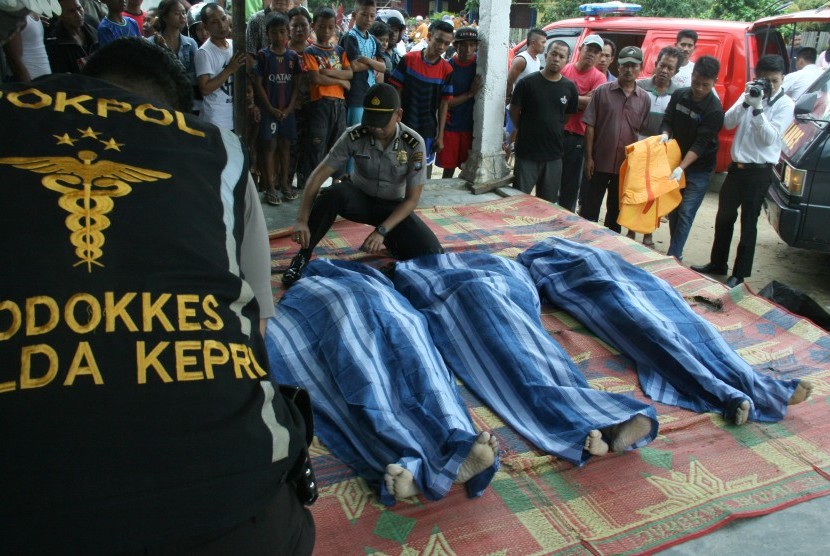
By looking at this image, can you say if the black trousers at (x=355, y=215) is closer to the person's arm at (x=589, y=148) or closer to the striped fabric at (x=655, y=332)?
the striped fabric at (x=655, y=332)

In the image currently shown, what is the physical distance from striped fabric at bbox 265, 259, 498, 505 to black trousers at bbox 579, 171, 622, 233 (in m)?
Result: 3.35

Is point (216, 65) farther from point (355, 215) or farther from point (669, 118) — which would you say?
point (669, 118)

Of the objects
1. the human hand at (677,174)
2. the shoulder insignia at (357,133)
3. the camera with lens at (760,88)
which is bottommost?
the human hand at (677,174)

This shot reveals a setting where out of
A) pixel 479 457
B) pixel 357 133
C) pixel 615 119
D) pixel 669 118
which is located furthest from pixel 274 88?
pixel 479 457

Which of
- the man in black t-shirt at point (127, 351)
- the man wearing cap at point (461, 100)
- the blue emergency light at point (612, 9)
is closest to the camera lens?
the man in black t-shirt at point (127, 351)

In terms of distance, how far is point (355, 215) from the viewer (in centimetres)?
438

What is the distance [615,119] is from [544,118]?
0.57 metres

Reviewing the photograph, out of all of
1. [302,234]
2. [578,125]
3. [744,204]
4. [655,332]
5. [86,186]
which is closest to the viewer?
[86,186]

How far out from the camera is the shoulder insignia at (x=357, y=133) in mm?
4121

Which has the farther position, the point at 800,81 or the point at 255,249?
the point at 800,81

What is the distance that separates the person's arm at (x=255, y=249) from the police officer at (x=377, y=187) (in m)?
2.30

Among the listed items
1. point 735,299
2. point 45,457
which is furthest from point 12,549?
point 735,299

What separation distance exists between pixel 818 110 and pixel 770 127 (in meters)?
1.05

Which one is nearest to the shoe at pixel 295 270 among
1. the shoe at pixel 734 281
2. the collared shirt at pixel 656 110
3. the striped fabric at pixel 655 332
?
the striped fabric at pixel 655 332
